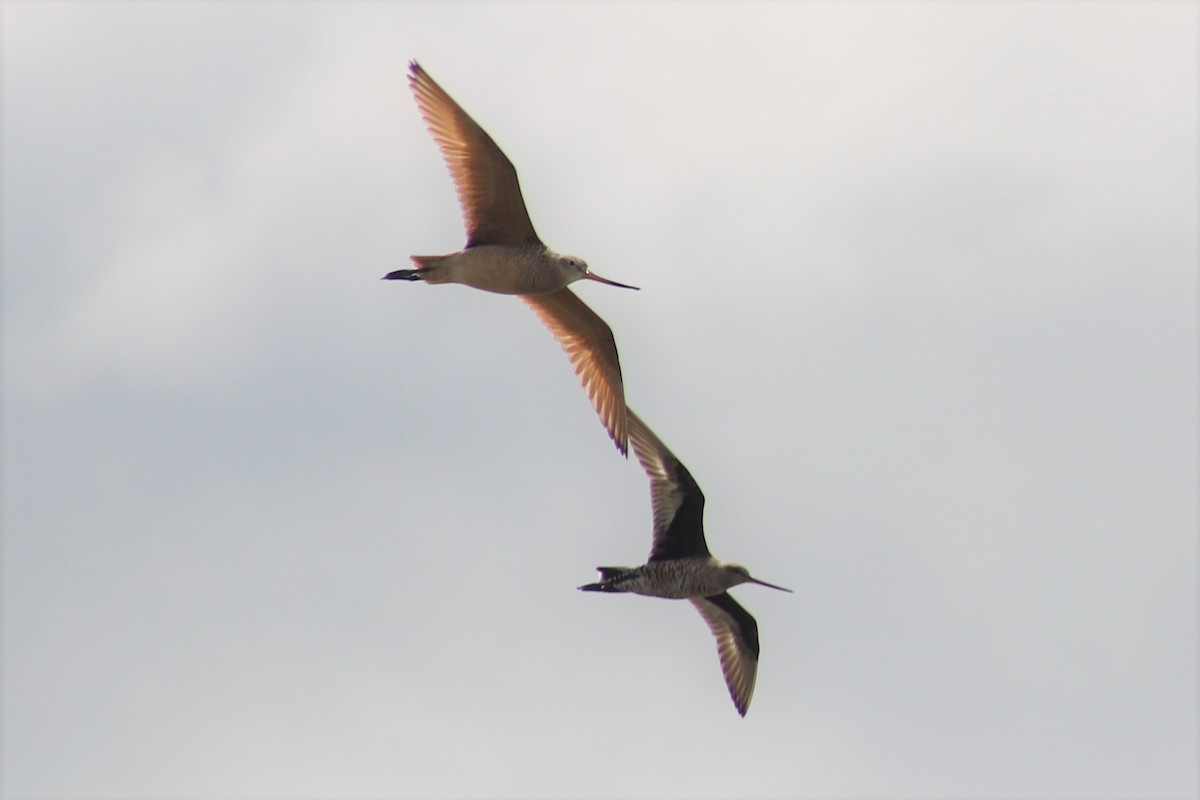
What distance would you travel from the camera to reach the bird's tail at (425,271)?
22.1 m

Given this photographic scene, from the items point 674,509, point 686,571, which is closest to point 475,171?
point 674,509

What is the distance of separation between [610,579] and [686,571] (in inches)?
39.9

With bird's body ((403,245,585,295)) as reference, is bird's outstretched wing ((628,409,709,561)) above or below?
below

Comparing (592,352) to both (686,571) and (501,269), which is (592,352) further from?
(686,571)

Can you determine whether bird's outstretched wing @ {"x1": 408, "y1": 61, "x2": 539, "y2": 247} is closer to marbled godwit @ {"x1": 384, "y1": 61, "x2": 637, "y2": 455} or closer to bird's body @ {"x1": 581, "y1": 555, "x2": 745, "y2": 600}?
marbled godwit @ {"x1": 384, "y1": 61, "x2": 637, "y2": 455}

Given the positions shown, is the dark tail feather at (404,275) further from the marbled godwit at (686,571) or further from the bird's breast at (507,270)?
the marbled godwit at (686,571)

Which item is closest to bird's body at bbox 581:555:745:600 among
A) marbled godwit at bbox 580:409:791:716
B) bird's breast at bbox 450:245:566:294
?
marbled godwit at bbox 580:409:791:716

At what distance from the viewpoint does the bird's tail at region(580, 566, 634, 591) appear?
902 inches

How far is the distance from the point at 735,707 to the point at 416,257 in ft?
22.4

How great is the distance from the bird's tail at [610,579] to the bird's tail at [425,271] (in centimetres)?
370

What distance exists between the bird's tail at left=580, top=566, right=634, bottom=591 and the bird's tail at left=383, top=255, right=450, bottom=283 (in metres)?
3.70

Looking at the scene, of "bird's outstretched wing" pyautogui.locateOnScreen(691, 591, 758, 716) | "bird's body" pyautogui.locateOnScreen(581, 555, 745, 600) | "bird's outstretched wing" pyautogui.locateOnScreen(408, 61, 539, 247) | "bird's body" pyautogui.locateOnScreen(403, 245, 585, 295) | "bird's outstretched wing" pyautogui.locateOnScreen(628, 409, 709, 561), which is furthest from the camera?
"bird's outstretched wing" pyautogui.locateOnScreen(691, 591, 758, 716)

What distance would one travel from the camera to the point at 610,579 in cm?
2302

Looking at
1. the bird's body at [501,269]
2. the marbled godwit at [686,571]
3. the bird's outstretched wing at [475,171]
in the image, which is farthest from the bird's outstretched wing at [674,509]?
the bird's outstretched wing at [475,171]
